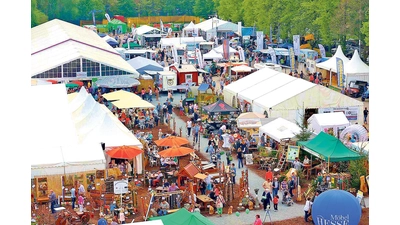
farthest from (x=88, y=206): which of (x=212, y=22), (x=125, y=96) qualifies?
(x=212, y=22)

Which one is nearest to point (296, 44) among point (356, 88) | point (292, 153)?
point (356, 88)

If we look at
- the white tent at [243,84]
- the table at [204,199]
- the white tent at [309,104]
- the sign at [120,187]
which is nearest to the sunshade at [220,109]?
the white tent at [309,104]

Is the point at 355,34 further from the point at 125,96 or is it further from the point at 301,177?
A: the point at 301,177

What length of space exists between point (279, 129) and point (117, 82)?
14348 millimetres

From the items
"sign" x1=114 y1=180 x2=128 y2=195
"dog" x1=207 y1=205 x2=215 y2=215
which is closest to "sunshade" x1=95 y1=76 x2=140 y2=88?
"sign" x1=114 y1=180 x2=128 y2=195

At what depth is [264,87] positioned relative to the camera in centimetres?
3516

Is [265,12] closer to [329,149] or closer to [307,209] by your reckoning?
[329,149]

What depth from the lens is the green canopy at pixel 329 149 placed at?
82.2 ft

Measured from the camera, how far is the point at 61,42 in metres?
47.1

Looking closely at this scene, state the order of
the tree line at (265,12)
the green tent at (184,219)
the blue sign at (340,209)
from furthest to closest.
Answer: the tree line at (265,12) < the blue sign at (340,209) < the green tent at (184,219)

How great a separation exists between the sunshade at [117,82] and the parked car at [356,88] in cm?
1042

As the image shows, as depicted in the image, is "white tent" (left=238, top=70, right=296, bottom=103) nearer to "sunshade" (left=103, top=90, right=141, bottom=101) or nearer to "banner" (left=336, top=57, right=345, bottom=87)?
"sunshade" (left=103, top=90, right=141, bottom=101)

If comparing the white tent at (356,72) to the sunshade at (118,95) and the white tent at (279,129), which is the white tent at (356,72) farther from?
the white tent at (279,129)

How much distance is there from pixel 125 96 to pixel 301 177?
41.6 feet
